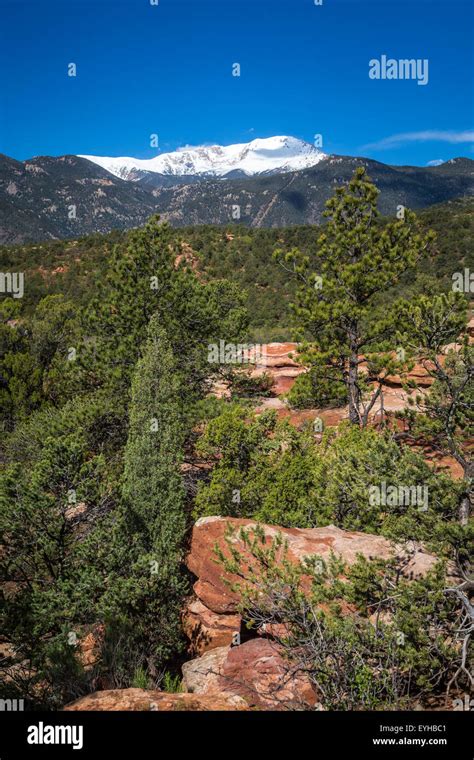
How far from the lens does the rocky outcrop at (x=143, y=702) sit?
498 cm

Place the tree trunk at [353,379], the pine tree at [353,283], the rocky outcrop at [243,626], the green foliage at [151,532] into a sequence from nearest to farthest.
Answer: the rocky outcrop at [243,626], the green foliage at [151,532], the pine tree at [353,283], the tree trunk at [353,379]

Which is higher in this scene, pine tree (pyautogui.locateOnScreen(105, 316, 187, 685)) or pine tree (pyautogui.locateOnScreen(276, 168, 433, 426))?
pine tree (pyautogui.locateOnScreen(276, 168, 433, 426))

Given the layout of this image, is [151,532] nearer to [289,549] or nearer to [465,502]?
[289,549]

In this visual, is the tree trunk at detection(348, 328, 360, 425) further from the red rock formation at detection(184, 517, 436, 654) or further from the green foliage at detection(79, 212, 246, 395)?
the red rock formation at detection(184, 517, 436, 654)

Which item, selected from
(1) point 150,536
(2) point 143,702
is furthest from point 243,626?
(2) point 143,702

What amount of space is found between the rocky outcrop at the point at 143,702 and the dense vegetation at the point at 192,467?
47.0 inches

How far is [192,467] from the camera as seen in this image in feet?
50.0

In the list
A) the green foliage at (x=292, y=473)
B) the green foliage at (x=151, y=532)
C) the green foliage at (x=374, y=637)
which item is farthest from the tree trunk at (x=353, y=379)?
the green foliage at (x=374, y=637)

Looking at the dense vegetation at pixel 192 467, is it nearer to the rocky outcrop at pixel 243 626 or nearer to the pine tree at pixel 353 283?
the pine tree at pixel 353 283

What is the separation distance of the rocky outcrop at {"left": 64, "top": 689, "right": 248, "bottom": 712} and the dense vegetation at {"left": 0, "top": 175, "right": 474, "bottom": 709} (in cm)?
119

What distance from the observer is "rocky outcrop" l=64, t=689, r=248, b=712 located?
4.98 meters

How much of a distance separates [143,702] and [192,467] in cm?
1022

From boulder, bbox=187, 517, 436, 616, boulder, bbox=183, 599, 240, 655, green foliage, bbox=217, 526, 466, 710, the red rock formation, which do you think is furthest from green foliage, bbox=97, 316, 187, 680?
green foliage, bbox=217, 526, 466, 710
